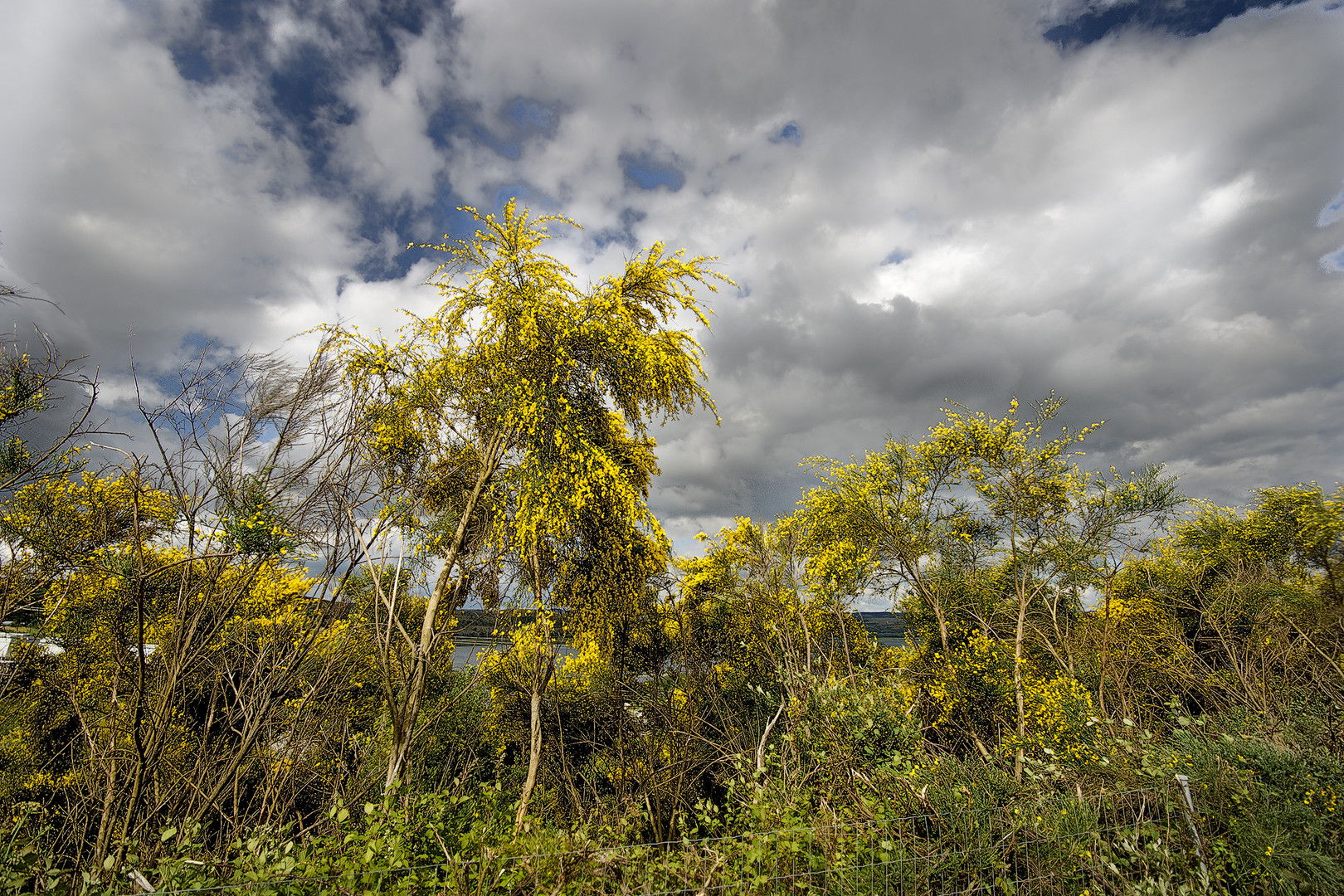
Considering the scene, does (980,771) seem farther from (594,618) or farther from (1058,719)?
(1058,719)

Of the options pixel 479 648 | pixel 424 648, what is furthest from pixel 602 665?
pixel 424 648

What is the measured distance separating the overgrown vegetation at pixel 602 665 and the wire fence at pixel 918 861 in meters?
0.04

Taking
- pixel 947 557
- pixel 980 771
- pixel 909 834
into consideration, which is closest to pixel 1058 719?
pixel 947 557

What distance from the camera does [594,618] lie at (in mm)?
9453

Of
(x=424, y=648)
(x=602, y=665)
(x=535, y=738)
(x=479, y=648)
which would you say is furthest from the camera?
(x=602, y=665)

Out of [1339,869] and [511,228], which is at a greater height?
[511,228]

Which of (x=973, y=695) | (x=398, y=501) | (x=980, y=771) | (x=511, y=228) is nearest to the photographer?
(x=398, y=501)

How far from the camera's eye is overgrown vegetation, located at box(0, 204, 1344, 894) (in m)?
3.06

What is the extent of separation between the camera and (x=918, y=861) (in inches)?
126

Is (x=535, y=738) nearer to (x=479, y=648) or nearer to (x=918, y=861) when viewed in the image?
(x=479, y=648)

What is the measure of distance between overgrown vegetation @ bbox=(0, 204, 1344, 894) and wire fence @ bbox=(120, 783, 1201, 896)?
0.04 meters

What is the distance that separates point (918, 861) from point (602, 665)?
9.10 m

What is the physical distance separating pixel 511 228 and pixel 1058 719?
1526cm

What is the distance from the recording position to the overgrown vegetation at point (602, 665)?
10.0 feet
